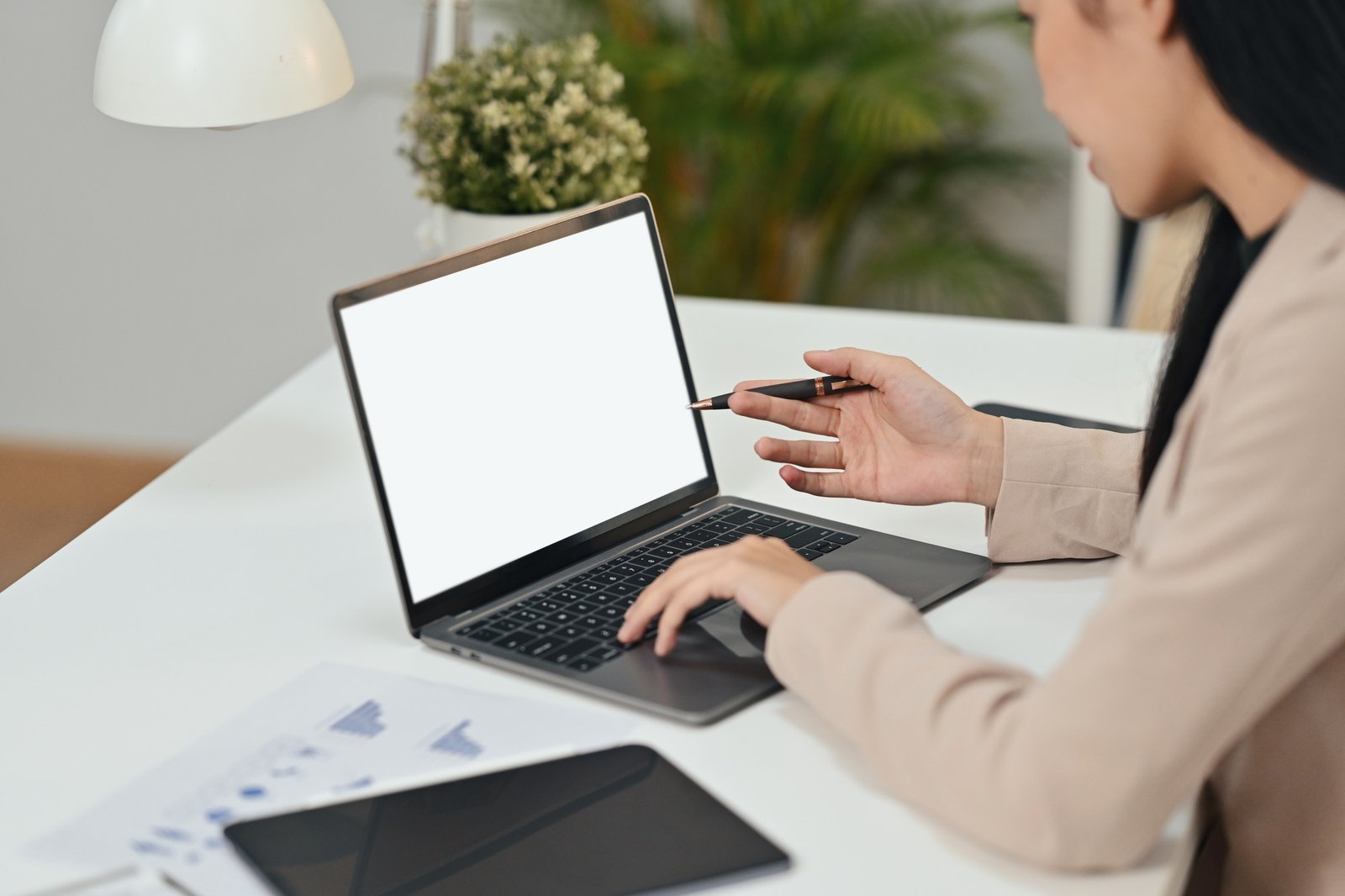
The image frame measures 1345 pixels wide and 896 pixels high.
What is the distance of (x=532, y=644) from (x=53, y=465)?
9.59ft

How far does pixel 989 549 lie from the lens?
1084 millimetres

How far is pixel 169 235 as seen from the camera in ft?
10.9

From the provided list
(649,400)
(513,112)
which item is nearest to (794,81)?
(513,112)

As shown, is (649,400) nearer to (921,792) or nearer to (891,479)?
(891,479)

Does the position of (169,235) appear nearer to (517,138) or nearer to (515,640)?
(517,138)

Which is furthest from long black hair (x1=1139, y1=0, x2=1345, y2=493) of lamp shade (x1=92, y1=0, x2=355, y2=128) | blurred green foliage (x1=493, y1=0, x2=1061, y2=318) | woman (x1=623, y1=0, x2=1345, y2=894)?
blurred green foliage (x1=493, y1=0, x2=1061, y2=318)

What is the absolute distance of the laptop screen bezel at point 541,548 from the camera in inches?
37.6

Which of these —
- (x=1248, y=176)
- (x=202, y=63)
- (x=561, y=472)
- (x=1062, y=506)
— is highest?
(x=202, y=63)

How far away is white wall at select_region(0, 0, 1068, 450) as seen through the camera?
10.4ft

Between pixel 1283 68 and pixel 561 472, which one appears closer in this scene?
pixel 1283 68

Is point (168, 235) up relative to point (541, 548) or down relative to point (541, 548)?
up

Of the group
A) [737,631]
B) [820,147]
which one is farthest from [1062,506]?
[820,147]

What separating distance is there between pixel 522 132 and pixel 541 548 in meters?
0.61

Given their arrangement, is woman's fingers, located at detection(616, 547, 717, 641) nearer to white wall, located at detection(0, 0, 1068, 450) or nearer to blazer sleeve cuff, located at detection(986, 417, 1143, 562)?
blazer sleeve cuff, located at detection(986, 417, 1143, 562)
